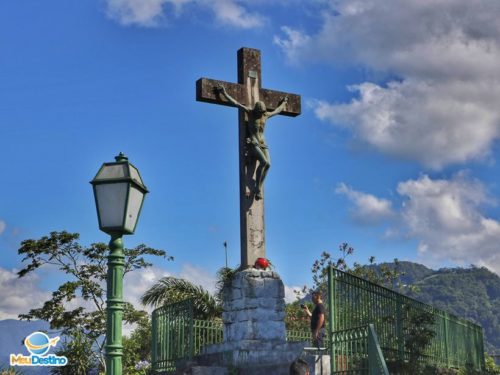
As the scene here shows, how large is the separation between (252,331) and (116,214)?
668 centimetres

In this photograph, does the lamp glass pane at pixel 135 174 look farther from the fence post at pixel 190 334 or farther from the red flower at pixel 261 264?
the fence post at pixel 190 334

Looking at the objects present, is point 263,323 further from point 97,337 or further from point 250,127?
A: point 97,337

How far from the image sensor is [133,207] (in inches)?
278

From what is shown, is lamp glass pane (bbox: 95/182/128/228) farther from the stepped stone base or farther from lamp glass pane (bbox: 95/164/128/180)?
the stepped stone base

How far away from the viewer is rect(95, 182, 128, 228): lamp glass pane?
22.8ft

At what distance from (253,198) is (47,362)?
11.1m

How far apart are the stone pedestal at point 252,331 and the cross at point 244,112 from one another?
51cm

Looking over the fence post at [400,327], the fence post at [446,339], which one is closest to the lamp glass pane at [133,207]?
the fence post at [400,327]

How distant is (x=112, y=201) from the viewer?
6.99 metres

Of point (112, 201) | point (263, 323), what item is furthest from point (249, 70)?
point (112, 201)

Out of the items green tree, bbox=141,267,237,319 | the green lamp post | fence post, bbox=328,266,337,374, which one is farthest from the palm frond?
the green lamp post

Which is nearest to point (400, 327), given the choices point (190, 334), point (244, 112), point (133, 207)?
point (190, 334)

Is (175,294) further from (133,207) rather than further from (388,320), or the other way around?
(133,207)

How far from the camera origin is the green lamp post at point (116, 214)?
696cm
